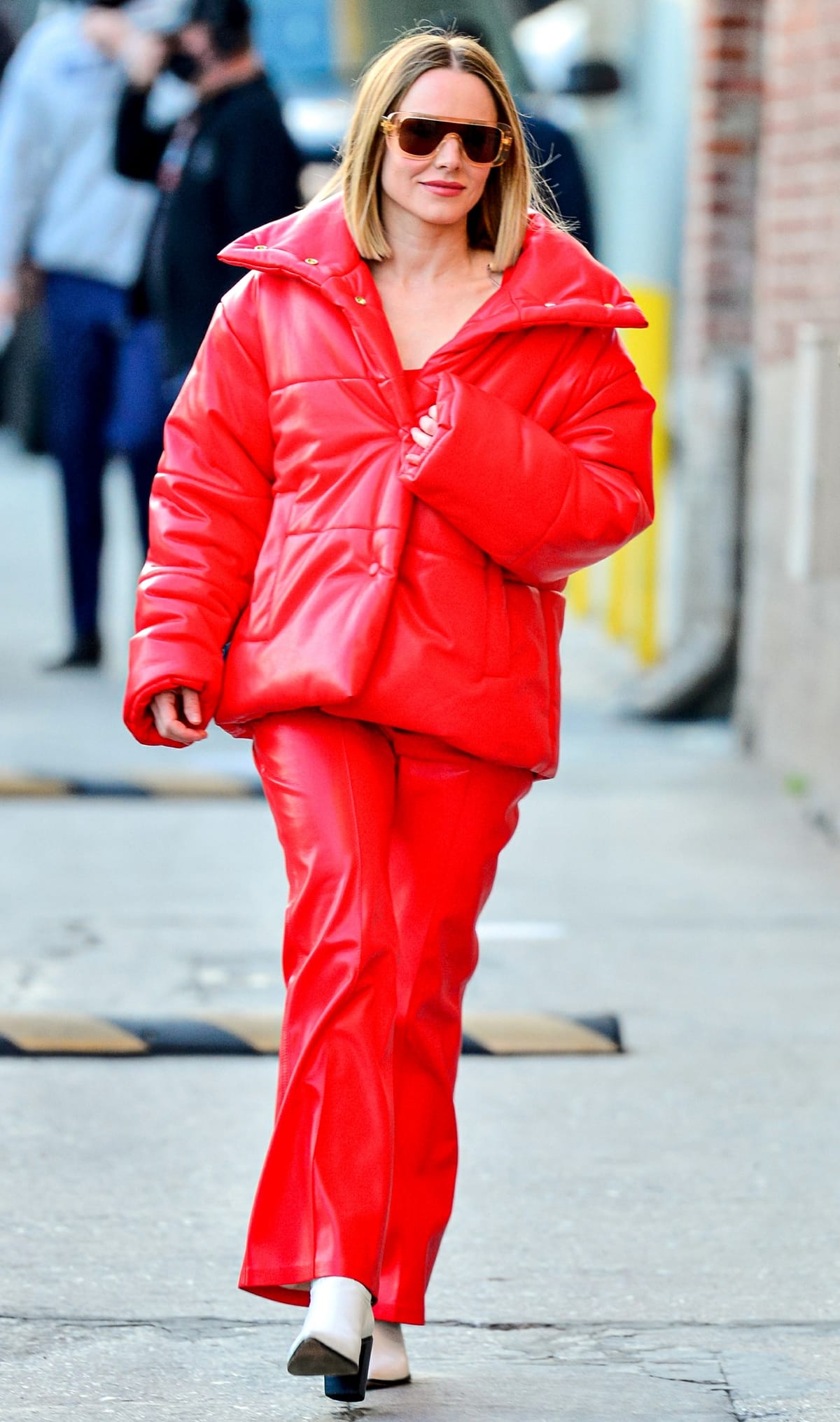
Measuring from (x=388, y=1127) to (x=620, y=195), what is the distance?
1708cm

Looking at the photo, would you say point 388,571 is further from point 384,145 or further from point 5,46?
point 5,46

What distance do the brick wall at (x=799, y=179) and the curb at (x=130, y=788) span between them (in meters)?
2.28

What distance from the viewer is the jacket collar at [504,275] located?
329 centimetres

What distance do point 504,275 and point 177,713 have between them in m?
0.78

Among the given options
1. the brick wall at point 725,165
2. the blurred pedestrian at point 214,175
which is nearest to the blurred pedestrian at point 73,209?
the blurred pedestrian at point 214,175

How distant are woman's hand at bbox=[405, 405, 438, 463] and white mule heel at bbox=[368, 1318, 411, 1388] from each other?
1.21 metres

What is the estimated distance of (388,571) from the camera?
127 inches

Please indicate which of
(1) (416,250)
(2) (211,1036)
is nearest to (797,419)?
(2) (211,1036)

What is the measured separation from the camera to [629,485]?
11.0 feet

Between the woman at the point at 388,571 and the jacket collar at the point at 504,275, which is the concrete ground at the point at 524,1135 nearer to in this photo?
the woman at the point at 388,571

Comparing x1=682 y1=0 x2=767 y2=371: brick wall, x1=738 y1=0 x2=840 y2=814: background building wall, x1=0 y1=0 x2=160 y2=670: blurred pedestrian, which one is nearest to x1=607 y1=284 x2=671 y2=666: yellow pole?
x1=682 y1=0 x2=767 y2=371: brick wall

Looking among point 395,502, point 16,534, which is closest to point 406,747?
point 395,502

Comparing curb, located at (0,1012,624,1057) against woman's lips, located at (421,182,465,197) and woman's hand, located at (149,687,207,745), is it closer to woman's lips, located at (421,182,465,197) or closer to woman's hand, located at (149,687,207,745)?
woman's hand, located at (149,687,207,745)

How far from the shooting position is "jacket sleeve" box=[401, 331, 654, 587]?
126 inches
